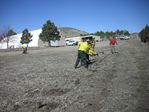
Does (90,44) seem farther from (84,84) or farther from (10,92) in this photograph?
(10,92)

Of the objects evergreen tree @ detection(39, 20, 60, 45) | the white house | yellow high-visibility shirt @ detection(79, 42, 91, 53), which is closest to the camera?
yellow high-visibility shirt @ detection(79, 42, 91, 53)

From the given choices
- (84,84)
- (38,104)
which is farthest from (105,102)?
(84,84)

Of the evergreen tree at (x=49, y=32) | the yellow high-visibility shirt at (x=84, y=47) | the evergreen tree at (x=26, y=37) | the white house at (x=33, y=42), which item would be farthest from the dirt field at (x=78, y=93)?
the evergreen tree at (x=26, y=37)

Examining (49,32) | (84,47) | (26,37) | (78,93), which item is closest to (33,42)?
(26,37)

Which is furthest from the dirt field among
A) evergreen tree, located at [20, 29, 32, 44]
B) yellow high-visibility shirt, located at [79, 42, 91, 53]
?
evergreen tree, located at [20, 29, 32, 44]

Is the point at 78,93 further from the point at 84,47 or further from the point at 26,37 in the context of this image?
the point at 26,37

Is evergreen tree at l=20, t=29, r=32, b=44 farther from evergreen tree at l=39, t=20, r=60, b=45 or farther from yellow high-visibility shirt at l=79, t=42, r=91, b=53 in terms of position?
yellow high-visibility shirt at l=79, t=42, r=91, b=53

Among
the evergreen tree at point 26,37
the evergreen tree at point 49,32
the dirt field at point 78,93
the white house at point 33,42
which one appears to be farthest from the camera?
the evergreen tree at point 26,37

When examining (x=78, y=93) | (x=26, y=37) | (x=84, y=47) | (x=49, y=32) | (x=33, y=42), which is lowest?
(x=78, y=93)

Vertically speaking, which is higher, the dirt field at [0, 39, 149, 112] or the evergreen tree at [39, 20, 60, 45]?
the evergreen tree at [39, 20, 60, 45]

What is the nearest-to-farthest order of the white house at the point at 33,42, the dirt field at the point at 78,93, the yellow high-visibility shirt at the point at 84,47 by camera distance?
1. the dirt field at the point at 78,93
2. the yellow high-visibility shirt at the point at 84,47
3. the white house at the point at 33,42

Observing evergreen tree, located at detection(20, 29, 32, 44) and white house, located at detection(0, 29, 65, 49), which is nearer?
white house, located at detection(0, 29, 65, 49)

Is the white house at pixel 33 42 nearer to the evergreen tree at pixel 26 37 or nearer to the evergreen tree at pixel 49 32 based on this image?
the evergreen tree at pixel 26 37

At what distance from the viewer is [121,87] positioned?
383 inches
